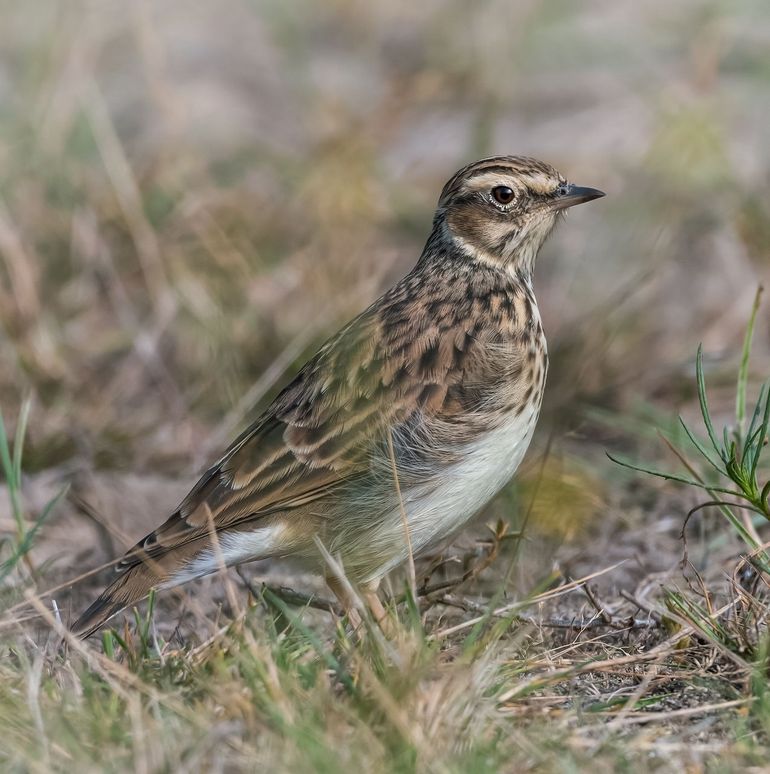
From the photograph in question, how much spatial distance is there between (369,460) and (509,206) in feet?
4.18

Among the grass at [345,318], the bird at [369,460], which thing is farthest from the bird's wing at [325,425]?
the grass at [345,318]

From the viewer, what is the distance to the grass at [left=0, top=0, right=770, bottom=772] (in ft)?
11.1

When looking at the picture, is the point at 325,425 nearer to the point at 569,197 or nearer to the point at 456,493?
the point at 456,493

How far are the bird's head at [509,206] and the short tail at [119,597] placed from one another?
178 cm

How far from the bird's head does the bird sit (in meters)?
0.42

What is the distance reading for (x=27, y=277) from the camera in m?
7.20

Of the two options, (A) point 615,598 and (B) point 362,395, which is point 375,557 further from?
(A) point 615,598

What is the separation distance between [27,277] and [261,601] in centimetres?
359

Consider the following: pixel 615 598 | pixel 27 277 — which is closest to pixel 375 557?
pixel 615 598

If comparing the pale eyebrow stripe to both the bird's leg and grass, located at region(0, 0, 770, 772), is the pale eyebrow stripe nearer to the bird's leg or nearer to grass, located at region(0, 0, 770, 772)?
grass, located at region(0, 0, 770, 772)

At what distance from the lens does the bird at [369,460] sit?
442 cm

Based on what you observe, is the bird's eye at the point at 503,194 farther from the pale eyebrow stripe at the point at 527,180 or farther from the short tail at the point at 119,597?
the short tail at the point at 119,597

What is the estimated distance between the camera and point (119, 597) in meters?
4.31

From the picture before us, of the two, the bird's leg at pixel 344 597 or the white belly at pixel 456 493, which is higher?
the white belly at pixel 456 493
